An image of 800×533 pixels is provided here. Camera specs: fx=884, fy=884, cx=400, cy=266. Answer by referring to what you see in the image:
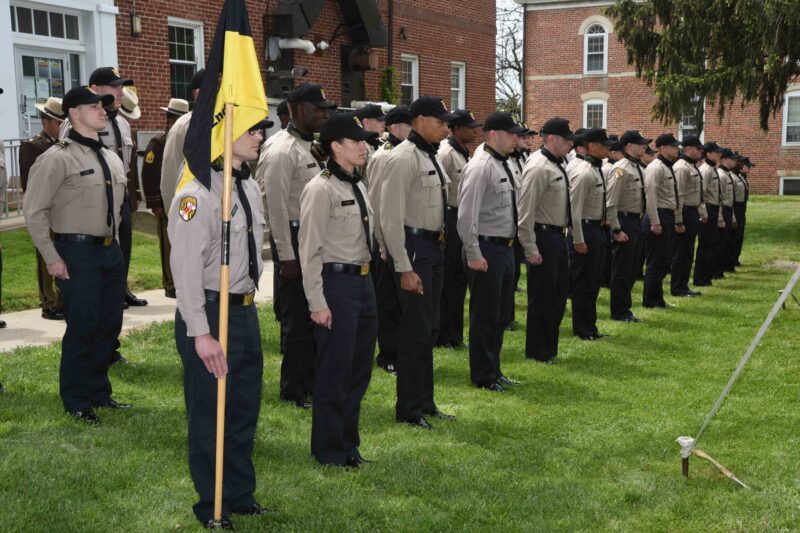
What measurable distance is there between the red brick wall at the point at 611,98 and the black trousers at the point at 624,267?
26160 millimetres

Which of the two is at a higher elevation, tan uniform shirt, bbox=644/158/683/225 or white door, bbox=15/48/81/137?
white door, bbox=15/48/81/137

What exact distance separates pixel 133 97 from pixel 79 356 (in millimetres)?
4944

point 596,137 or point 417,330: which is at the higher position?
point 596,137

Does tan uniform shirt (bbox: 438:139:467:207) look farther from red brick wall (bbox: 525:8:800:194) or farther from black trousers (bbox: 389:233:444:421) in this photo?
red brick wall (bbox: 525:8:800:194)

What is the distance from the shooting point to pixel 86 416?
6355mm

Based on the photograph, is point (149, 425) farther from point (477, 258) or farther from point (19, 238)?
point (19, 238)

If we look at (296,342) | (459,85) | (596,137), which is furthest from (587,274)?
(459,85)

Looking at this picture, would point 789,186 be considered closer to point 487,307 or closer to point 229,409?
point 487,307

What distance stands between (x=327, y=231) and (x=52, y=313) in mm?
5131

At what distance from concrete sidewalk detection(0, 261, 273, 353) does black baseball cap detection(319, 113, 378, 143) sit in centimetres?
430

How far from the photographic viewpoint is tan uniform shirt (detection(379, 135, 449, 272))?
6383 millimetres

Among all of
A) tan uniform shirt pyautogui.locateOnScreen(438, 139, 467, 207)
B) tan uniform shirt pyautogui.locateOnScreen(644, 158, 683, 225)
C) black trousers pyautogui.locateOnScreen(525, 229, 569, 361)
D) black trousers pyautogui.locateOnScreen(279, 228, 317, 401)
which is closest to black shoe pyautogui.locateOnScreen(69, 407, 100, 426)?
black trousers pyautogui.locateOnScreen(279, 228, 317, 401)

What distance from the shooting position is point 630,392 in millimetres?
8062

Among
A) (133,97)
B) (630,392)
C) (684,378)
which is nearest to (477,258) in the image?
(630,392)
